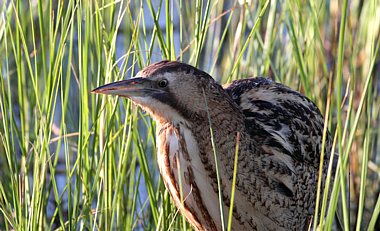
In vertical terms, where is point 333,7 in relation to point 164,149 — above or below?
above

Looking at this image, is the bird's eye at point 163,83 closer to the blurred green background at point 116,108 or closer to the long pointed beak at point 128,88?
the long pointed beak at point 128,88

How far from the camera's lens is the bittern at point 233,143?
6.86 ft


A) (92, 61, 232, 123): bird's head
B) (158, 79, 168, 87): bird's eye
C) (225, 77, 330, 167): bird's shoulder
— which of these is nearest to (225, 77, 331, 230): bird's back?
(225, 77, 330, 167): bird's shoulder

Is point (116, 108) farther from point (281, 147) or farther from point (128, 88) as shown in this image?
point (281, 147)

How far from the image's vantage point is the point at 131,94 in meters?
2.01

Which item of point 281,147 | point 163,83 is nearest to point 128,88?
point 163,83

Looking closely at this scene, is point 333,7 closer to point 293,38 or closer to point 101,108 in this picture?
point 293,38

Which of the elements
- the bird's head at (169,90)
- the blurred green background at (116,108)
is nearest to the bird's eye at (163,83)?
the bird's head at (169,90)

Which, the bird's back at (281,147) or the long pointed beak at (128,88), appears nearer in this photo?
the long pointed beak at (128,88)

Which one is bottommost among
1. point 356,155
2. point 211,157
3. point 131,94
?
point 356,155

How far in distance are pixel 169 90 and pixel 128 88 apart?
121 mm

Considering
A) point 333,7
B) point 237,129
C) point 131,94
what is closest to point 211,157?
point 237,129

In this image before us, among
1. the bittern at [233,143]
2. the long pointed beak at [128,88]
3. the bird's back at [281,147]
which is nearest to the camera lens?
the long pointed beak at [128,88]

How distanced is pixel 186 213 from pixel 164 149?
9.8 inches
